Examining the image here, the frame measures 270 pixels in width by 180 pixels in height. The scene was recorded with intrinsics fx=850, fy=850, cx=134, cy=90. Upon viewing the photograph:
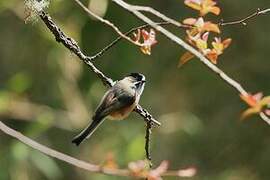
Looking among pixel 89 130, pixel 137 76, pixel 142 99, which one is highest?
pixel 142 99

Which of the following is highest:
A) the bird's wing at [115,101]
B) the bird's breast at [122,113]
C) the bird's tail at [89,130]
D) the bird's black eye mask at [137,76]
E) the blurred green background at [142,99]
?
the blurred green background at [142,99]

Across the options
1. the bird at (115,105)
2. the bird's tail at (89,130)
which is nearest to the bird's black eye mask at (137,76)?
the bird at (115,105)

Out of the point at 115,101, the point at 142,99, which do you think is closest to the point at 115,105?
the point at 115,101

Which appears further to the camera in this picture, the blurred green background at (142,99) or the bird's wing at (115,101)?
the blurred green background at (142,99)

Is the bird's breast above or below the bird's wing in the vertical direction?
below

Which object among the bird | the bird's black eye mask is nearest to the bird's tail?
the bird

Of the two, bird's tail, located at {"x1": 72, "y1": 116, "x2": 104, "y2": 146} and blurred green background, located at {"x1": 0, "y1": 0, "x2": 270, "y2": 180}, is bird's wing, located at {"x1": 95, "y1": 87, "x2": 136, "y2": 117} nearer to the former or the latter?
bird's tail, located at {"x1": 72, "y1": 116, "x2": 104, "y2": 146}

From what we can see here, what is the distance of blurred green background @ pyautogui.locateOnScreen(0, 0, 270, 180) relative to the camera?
4707 millimetres

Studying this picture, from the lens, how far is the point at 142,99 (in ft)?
17.2

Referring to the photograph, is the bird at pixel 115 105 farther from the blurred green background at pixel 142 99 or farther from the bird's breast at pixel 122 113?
the blurred green background at pixel 142 99

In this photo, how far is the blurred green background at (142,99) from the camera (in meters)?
4.71

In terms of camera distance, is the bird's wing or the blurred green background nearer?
the bird's wing

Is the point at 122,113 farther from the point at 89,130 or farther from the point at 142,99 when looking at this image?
the point at 142,99

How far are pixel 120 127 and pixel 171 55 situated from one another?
0.82m
